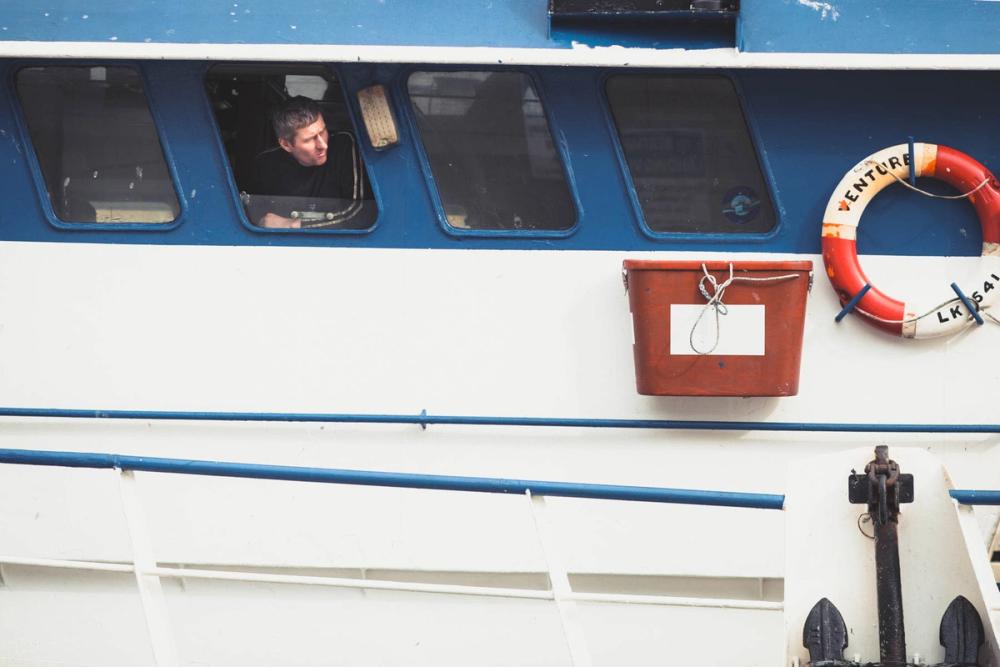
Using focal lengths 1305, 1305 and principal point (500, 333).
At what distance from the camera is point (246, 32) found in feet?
15.6

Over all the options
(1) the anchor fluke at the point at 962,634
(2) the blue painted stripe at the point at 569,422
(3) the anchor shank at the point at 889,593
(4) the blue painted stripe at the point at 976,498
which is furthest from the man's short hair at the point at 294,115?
(1) the anchor fluke at the point at 962,634

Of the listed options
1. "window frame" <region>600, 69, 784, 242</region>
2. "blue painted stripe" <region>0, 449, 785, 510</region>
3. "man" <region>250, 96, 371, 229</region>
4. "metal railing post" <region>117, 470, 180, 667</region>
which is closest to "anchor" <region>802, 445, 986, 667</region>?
"blue painted stripe" <region>0, 449, 785, 510</region>

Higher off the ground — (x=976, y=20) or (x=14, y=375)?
(x=976, y=20)

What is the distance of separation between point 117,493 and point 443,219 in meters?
1.67

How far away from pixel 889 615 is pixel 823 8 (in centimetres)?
217

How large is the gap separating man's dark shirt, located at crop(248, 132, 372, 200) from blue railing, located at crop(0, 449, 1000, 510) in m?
1.47

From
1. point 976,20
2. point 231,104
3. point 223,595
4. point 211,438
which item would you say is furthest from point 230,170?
point 976,20

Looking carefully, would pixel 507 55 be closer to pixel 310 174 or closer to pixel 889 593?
pixel 310 174

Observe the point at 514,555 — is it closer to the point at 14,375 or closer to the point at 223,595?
the point at 223,595

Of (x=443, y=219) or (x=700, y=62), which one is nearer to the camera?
(x=700, y=62)

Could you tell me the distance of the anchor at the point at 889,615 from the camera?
381cm

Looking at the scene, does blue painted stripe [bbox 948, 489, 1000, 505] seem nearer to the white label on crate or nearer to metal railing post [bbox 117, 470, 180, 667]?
the white label on crate

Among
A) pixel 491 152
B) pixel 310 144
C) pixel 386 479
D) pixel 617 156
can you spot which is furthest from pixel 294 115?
pixel 386 479

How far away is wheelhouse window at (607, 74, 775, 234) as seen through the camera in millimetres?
4902
